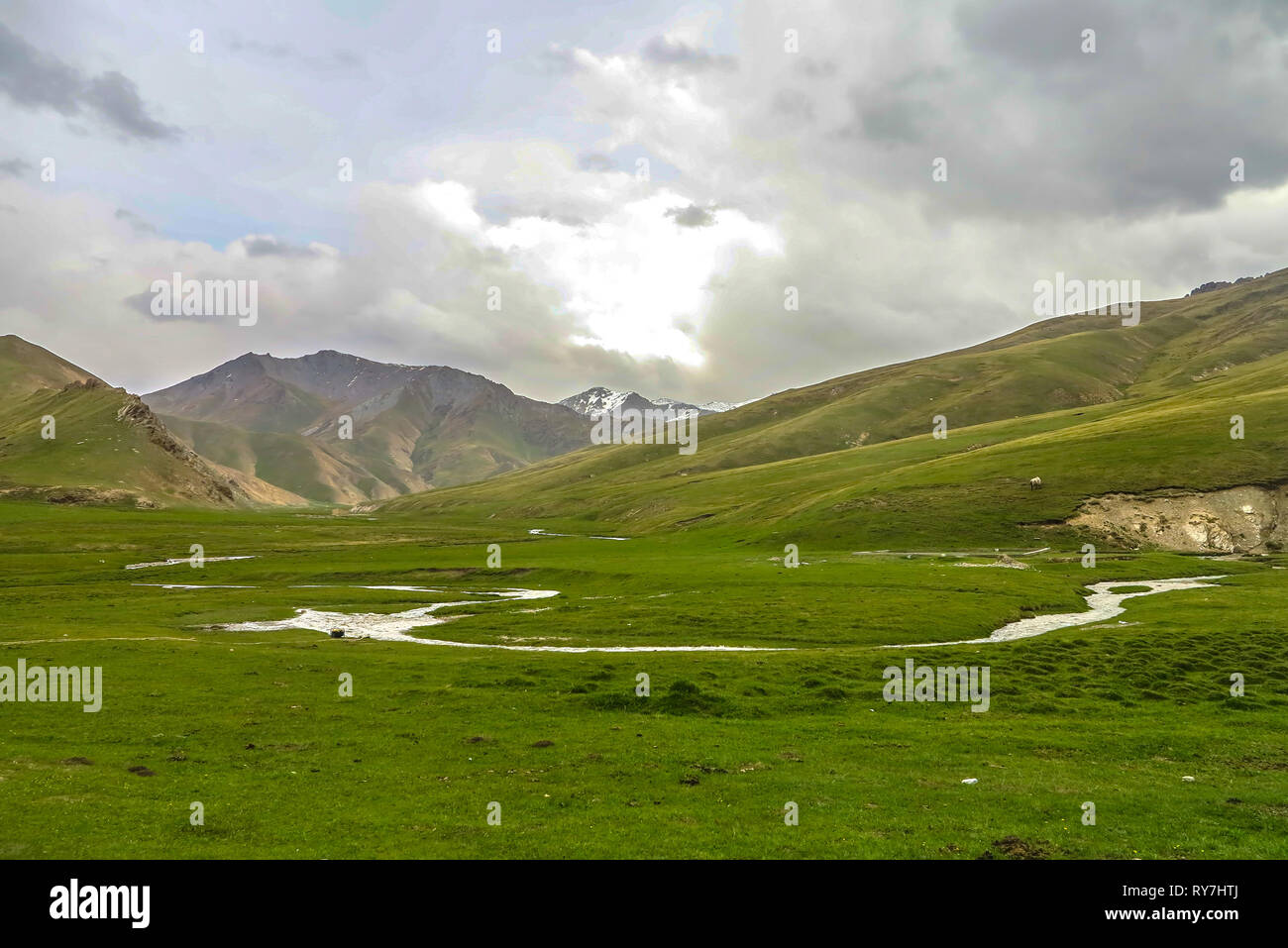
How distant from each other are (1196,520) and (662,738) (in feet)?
443

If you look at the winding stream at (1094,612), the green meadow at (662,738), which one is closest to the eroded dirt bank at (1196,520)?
the winding stream at (1094,612)

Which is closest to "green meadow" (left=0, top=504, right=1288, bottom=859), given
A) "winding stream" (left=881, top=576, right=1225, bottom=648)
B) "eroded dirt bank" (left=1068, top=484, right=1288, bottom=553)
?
"winding stream" (left=881, top=576, right=1225, bottom=648)

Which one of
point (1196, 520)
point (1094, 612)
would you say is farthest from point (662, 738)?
point (1196, 520)

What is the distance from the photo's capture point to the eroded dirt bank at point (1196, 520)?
12419 centimetres

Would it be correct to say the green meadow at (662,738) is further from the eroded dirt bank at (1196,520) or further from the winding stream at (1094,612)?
the eroded dirt bank at (1196,520)

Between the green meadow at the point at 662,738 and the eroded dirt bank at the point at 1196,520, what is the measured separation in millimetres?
55176

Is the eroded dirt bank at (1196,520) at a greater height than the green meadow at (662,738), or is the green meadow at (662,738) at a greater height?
the eroded dirt bank at (1196,520)

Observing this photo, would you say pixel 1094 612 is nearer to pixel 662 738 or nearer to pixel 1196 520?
pixel 662 738

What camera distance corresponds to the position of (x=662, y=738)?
3222cm

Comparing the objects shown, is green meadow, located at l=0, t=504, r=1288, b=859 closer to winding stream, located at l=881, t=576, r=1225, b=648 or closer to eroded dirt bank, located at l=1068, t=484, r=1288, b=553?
winding stream, located at l=881, t=576, r=1225, b=648

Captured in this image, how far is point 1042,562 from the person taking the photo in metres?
111
